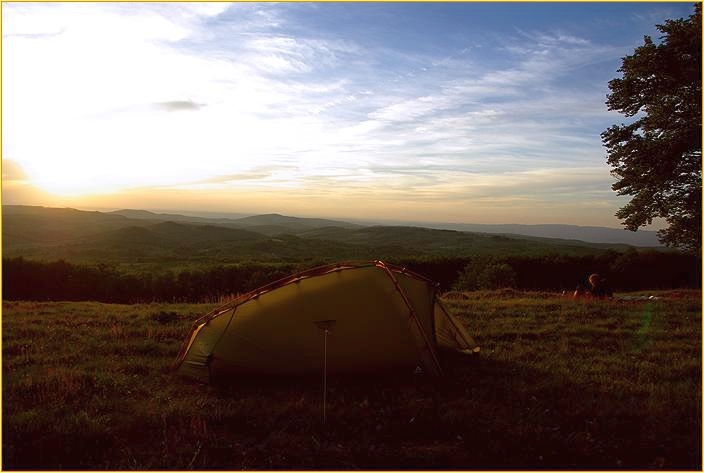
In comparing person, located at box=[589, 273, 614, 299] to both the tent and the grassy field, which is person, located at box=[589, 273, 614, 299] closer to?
the grassy field

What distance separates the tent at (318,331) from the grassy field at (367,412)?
354 mm

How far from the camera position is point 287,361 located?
957cm

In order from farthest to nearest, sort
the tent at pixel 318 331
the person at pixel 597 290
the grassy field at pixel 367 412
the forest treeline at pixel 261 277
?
1. the forest treeline at pixel 261 277
2. the person at pixel 597 290
3. the tent at pixel 318 331
4. the grassy field at pixel 367 412

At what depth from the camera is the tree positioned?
22766 millimetres

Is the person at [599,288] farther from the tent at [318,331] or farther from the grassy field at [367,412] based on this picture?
the tent at [318,331]

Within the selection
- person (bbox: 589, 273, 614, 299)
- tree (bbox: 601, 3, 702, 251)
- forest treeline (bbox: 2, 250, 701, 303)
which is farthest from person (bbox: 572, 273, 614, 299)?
forest treeline (bbox: 2, 250, 701, 303)

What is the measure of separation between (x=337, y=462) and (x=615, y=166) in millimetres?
25319

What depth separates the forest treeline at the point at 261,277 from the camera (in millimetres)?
48781

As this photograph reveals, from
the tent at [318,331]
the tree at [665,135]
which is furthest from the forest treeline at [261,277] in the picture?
the tent at [318,331]

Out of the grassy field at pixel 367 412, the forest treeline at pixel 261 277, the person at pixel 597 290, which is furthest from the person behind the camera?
the forest treeline at pixel 261 277

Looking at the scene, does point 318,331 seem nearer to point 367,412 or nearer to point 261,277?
point 367,412

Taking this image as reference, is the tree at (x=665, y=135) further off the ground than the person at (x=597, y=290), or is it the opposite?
the tree at (x=665, y=135)

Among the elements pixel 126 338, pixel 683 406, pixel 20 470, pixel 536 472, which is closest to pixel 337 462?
pixel 536 472

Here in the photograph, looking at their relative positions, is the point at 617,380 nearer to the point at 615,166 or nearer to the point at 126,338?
the point at 126,338
